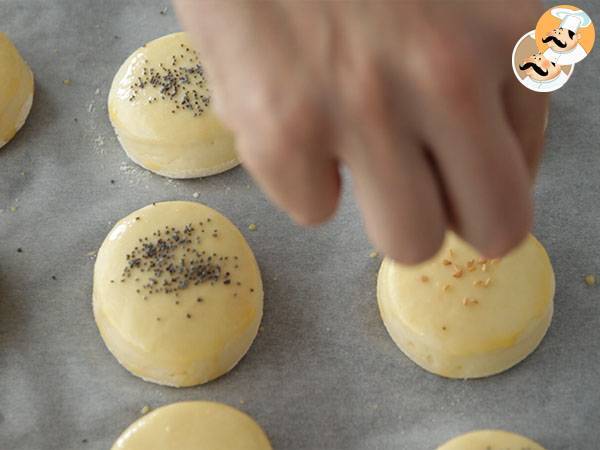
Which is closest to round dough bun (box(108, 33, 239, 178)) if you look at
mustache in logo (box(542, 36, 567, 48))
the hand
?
mustache in logo (box(542, 36, 567, 48))

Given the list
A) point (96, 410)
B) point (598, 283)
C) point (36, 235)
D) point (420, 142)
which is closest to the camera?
point (420, 142)

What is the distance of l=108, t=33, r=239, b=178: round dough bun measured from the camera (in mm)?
2242

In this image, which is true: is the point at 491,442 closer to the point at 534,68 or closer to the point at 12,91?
the point at 534,68

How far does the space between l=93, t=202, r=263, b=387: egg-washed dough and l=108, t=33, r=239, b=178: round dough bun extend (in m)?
0.22

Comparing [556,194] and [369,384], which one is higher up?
[556,194]

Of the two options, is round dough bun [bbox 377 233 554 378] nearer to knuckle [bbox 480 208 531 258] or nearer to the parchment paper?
the parchment paper

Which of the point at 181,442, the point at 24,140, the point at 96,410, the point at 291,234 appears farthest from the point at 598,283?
the point at 24,140

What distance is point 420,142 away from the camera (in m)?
0.81

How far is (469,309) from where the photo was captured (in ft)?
6.32

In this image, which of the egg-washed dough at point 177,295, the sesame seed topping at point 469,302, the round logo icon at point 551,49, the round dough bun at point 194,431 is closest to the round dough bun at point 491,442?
the sesame seed topping at point 469,302

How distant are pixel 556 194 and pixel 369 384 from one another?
775mm

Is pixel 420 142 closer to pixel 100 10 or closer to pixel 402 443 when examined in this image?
pixel 402 443

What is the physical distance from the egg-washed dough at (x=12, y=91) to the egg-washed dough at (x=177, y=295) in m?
0.57

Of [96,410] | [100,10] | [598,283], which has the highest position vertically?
[100,10]
